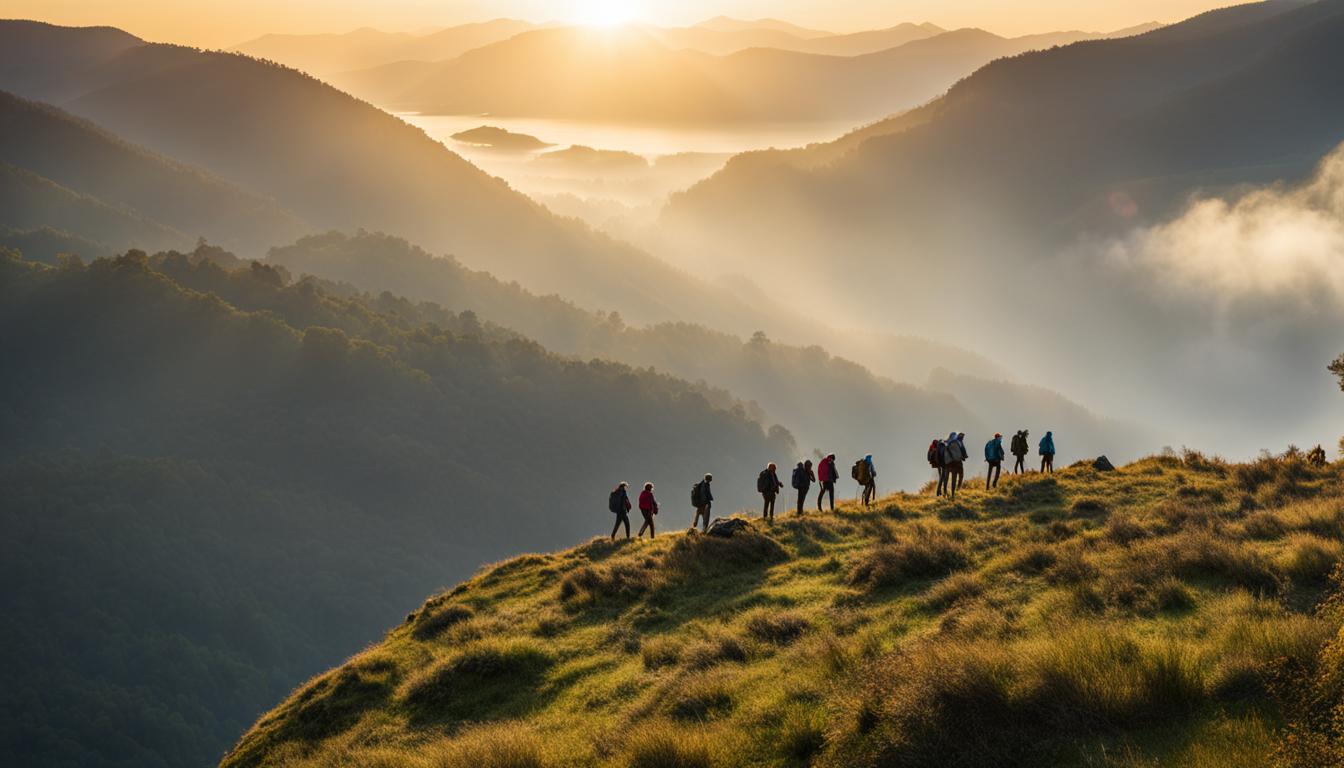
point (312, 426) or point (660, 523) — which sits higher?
point (312, 426)

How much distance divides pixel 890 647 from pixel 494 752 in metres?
4.99

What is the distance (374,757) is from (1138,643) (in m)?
9.15

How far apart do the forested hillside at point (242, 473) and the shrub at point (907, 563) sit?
115516 mm

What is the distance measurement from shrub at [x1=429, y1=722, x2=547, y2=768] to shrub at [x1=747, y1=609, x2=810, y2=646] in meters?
4.05

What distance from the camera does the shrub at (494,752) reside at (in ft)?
30.6

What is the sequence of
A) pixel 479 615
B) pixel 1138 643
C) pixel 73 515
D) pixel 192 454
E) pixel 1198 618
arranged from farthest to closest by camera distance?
pixel 192 454 → pixel 73 515 → pixel 479 615 → pixel 1198 618 → pixel 1138 643

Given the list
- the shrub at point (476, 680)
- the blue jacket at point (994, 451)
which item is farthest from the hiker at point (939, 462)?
the shrub at point (476, 680)

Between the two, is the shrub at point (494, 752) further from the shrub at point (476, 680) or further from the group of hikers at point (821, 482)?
the group of hikers at point (821, 482)

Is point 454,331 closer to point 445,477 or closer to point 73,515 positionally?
point 445,477

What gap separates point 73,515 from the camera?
433ft

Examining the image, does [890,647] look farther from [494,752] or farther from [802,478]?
[802,478]

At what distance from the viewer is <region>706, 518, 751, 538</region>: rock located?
2066 cm

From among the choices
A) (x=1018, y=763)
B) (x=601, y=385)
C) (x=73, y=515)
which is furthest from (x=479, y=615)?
(x=601, y=385)

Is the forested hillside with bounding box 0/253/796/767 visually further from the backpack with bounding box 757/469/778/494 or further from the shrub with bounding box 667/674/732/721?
the shrub with bounding box 667/674/732/721
